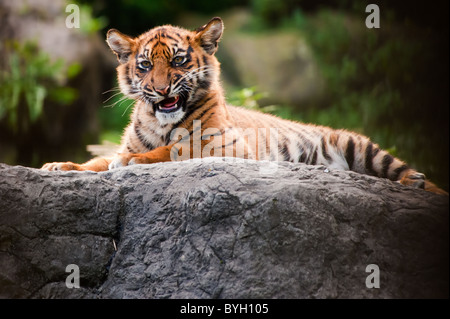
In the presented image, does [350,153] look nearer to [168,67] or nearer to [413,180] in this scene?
[413,180]

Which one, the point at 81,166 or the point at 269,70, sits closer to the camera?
the point at 81,166

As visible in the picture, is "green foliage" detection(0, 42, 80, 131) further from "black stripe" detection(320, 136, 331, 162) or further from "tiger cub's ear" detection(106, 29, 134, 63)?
"black stripe" detection(320, 136, 331, 162)

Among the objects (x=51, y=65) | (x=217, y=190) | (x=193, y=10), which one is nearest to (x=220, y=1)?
(x=193, y=10)

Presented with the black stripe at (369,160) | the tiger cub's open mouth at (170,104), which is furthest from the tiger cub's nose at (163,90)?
the black stripe at (369,160)

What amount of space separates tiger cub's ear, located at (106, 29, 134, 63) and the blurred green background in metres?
2.76

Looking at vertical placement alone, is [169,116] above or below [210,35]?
below

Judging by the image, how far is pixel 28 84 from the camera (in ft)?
36.0

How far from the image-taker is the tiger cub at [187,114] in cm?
505

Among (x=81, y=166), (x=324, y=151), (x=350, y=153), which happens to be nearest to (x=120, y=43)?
(x=81, y=166)

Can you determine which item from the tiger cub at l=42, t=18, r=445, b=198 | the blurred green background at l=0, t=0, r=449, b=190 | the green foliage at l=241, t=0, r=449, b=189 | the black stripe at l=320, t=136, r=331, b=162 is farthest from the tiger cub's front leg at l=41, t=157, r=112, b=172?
the green foliage at l=241, t=0, r=449, b=189

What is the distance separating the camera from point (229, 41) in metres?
14.8

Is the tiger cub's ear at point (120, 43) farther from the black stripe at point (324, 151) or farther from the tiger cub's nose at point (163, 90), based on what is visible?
the black stripe at point (324, 151)

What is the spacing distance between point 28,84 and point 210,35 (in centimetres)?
678

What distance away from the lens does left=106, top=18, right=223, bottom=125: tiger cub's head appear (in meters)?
5.07
